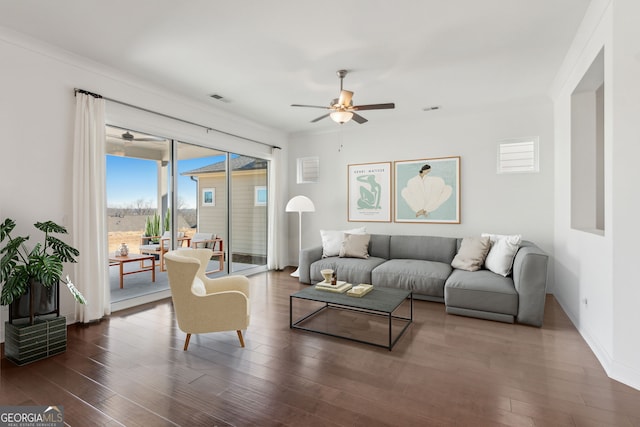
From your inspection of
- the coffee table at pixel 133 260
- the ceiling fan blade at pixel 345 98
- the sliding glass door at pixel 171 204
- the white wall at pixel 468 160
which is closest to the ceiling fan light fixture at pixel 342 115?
the ceiling fan blade at pixel 345 98

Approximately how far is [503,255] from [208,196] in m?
4.49

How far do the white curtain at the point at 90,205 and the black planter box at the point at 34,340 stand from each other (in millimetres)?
651

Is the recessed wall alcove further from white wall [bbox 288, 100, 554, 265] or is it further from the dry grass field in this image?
the dry grass field

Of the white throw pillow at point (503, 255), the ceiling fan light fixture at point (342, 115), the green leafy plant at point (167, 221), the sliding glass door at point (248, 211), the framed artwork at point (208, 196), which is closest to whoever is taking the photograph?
the ceiling fan light fixture at point (342, 115)

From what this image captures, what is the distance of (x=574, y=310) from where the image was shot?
3.58 m

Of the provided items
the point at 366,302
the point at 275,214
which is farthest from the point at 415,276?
the point at 275,214

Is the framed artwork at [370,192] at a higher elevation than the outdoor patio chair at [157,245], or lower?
higher

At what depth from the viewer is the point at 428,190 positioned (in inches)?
221

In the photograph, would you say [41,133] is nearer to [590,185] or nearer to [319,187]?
[319,187]

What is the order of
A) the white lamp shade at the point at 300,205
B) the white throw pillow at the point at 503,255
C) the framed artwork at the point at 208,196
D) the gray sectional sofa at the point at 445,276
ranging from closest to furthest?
1. the gray sectional sofa at the point at 445,276
2. the white throw pillow at the point at 503,255
3. the framed artwork at the point at 208,196
4. the white lamp shade at the point at 300,205

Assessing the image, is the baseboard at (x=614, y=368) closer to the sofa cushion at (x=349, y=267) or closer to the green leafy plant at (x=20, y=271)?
the sofa cushion at (x=349, y=267)

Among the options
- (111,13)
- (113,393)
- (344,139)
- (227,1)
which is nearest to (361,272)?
(344,139)

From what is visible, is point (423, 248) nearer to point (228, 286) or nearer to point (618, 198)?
point (618, 198)

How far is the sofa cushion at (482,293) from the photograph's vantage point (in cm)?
363
